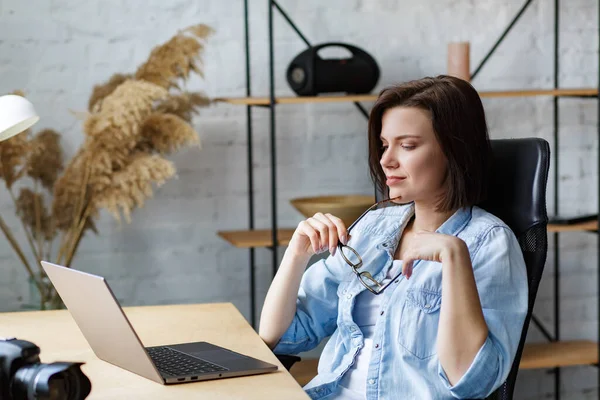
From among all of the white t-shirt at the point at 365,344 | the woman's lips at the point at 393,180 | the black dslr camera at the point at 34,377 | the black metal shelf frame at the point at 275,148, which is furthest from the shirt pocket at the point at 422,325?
the black metal shelf frame at the point at 275,148

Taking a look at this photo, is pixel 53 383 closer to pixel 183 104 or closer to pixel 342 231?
pixel 342 231

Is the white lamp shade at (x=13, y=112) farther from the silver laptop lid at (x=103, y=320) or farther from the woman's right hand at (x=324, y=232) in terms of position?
the woman's right hand at (x=324, y=232)

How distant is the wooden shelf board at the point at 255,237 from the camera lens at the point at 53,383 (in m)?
1.86

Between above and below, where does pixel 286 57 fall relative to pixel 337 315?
above

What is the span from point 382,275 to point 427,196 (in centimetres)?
19

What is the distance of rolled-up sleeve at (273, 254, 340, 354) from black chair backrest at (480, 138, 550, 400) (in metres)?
0.39

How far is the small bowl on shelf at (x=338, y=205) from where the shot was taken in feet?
9.20

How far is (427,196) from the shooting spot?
5.66 feet

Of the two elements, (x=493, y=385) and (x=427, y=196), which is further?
(x=427, y=196)

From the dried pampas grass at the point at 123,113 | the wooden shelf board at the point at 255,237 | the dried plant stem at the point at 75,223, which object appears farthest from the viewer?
the wooden shelf board at the point at 255,237

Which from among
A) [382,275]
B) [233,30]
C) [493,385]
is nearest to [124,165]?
[233,30]

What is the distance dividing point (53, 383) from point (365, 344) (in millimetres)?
955

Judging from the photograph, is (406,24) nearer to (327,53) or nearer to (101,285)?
(327,53)

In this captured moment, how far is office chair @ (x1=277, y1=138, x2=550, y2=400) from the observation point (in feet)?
5.49
